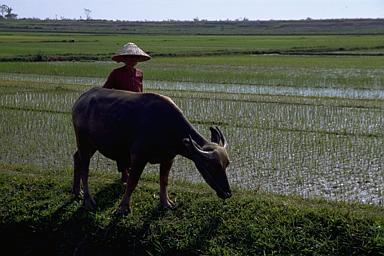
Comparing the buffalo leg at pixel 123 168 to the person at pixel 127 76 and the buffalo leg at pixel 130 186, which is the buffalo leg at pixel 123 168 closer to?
the buffalo leg at pixel 130 186

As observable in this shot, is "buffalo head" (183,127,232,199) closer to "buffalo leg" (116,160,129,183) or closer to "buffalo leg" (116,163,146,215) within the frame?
"buffalo leg" (116,163,146,215)

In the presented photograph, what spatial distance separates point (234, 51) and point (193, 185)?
22.3 m

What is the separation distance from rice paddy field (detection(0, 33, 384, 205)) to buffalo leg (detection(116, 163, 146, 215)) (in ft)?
5.86

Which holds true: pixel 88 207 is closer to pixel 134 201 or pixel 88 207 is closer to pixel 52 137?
pixel 134 201

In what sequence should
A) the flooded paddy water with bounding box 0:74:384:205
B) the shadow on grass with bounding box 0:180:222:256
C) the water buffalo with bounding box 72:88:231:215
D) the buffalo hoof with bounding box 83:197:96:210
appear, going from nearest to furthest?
the water buffalo with bounding box 72:88:231:215 < the shadow on grass with bounding box 0:180:222:256 < the buffalo hoof with bounding box 83:197:96:210 < the flooded paddy water with bounding box 0:74:384:205

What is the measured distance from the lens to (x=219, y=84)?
628 inches

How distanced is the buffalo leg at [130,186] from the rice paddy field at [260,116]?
1787mm

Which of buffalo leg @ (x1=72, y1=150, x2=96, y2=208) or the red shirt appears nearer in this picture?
buffalo leg @ (x1=72, y1=150, x2=96, y2=208)

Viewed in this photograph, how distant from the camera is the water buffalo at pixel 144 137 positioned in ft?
14.2

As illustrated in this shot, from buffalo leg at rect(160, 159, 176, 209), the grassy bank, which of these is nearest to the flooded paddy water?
the grassy bank

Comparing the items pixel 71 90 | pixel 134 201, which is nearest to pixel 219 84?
pixel 71 90

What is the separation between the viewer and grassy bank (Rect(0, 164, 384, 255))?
4207 mm

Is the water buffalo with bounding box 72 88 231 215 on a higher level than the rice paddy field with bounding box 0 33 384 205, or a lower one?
higher

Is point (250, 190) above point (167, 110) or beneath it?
beneath
